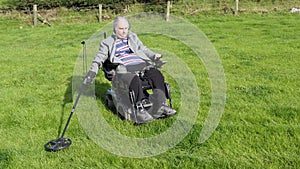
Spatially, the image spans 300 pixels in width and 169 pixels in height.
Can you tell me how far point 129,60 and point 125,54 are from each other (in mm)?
154

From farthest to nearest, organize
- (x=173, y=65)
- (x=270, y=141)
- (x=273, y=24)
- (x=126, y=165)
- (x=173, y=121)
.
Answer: (x=273, y=24) → (x=173, y=65) → (x=173, y=121) → (x=270, y=141) → (x=126, y=165)

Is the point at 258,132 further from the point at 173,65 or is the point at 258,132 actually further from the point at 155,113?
the point at 173,65

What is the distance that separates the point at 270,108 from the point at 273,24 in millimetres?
13142

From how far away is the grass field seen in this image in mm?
4562

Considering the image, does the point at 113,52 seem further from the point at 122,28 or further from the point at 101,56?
the point at 122,28

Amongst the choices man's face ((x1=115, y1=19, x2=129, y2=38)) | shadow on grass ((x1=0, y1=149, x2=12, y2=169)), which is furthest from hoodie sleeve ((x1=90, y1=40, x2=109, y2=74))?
shadow on grass ((x1=0, y1=149, x2=12, y2=169))

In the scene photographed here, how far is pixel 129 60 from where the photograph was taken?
6.09 m

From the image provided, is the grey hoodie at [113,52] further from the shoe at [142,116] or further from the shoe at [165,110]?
the shoe at [165,110]

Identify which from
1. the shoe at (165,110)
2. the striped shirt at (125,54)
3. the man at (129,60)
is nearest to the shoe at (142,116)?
the man at (129,60)

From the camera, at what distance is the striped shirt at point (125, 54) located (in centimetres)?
607

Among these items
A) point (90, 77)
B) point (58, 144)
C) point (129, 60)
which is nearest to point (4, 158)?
point (58, 144)

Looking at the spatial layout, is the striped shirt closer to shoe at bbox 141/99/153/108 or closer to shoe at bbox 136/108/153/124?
shoe at bbox 141/99/153/108

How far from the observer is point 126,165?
4508 millimetres

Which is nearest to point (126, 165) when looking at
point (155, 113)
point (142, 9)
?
point (155, 113)
